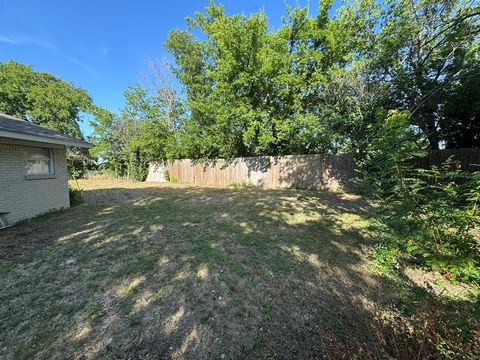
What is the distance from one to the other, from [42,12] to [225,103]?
319 inches

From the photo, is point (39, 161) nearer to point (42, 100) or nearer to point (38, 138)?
point (38, 138)

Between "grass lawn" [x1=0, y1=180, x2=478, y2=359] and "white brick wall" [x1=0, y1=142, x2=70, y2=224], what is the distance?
85cm

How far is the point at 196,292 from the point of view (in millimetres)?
2619

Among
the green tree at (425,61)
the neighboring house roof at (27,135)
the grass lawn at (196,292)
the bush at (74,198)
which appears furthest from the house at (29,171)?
the green tree at (425,61)

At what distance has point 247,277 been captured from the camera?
294 cm

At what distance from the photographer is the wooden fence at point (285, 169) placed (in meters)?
7.99

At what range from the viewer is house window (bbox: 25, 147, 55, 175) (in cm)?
593

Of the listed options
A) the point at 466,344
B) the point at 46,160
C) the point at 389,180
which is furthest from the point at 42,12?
the point at 466,344

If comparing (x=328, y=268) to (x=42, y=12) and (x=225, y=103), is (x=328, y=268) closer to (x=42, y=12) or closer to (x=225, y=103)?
(x=225, y=103)

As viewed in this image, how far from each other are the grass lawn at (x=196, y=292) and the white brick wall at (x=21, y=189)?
85cm

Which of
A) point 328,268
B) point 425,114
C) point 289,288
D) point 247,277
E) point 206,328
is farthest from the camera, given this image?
point 425,114

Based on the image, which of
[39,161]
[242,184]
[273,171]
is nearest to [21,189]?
[39,161]

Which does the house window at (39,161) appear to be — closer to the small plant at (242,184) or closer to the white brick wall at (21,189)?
the white brick wall at (21,189)

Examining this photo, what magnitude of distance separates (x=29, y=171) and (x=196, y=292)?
6225 millimetres
